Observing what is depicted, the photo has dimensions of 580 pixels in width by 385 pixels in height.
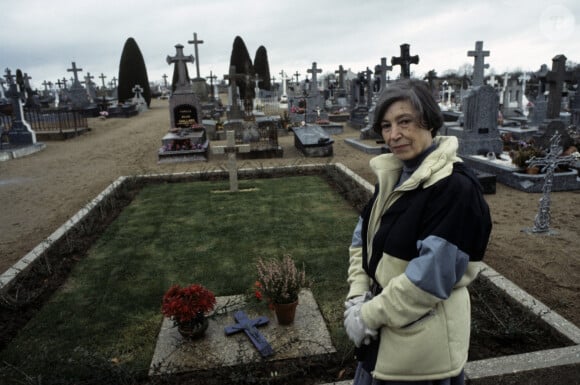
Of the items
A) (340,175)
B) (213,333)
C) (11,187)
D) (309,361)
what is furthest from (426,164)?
(11,187)

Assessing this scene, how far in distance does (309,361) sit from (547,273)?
3087 millimetres

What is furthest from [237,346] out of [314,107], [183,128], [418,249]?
A: [314,107]

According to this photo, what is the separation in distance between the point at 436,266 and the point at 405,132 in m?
0.54

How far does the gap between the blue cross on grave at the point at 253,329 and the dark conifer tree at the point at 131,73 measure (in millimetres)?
37240

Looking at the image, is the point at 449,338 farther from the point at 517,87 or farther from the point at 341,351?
the point at 517,87

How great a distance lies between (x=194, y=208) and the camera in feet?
24.1

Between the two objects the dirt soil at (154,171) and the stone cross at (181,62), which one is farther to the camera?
the stone cross at (181,62)

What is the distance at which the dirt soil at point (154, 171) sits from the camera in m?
4.59

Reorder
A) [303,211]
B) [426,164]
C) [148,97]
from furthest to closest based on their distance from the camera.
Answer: [148,97] < [303,211] < [426,164]

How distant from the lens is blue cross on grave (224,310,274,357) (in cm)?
313

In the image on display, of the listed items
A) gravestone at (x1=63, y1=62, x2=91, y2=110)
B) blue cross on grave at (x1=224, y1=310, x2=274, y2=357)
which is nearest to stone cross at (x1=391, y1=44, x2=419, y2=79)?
blue cross on grave at (x1=224, y1=310, x2=274, y2=357)

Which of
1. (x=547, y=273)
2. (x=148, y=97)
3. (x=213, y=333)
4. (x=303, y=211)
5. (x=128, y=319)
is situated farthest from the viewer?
(x=148, y=97)

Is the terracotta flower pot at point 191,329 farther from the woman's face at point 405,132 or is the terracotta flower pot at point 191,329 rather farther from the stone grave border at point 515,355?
the woman's face at point 405,132

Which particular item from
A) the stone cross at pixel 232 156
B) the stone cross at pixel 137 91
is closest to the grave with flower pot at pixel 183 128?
the stone cross at pixel 232 156
